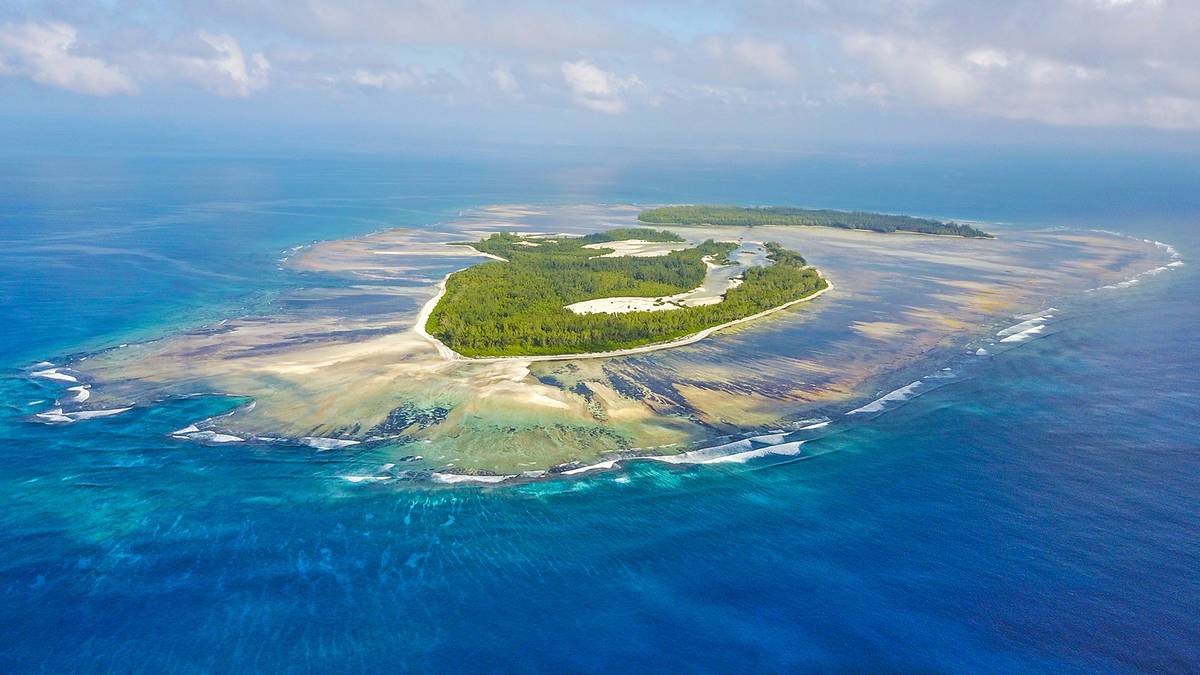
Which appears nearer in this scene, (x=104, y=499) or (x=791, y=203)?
(x=104, y=499)

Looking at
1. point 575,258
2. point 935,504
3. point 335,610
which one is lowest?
point 335,610

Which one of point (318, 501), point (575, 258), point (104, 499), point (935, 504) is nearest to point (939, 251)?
point (575, 258)

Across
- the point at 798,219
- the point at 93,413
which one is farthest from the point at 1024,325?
the point at 93,413

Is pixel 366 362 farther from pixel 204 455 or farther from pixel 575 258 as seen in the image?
pixel 575 258

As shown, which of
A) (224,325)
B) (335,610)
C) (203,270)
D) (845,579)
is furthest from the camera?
(203,270)

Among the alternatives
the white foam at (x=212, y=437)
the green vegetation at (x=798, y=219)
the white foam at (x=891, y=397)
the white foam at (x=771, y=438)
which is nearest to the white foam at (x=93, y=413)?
the white foam at (x=212, y=437)

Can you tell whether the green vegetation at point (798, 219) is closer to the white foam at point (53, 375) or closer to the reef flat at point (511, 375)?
the reef flat at point (511, 375)

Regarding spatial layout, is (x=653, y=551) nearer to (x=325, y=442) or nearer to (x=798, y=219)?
(x=325, y=442)
